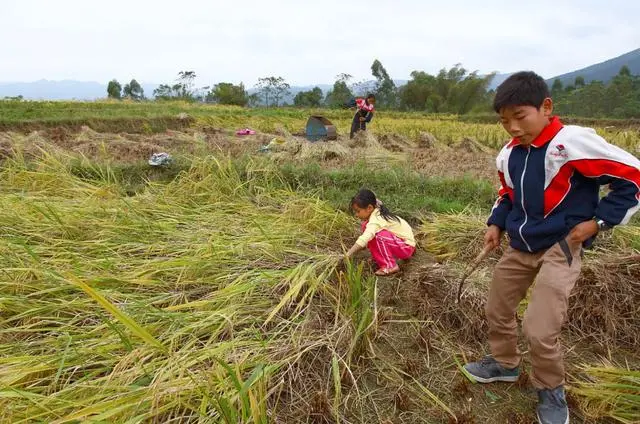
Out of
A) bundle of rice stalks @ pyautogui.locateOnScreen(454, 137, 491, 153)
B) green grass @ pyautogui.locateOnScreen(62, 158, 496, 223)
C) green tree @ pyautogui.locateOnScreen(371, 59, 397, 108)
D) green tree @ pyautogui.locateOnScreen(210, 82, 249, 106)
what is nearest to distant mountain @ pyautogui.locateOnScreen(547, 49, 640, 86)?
green tree @ pyautogui.locateOnScreen(371, 59, 397, 108)

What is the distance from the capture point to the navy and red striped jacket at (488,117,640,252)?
4.58 ft

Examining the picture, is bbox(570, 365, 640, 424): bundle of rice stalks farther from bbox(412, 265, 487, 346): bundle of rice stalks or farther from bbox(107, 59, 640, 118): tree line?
bbox(107, 59, 640, 118): tree line

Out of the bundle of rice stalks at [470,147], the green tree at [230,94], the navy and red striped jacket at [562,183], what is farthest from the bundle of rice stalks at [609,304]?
the green tree at [230,94]

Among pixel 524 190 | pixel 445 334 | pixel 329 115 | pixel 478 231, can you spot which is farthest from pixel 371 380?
pixel 329 115

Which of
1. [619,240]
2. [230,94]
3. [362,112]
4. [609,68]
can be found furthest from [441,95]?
[609,68]

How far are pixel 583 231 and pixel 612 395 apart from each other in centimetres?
69

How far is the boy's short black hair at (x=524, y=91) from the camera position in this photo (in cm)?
145

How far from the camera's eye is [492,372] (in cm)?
187

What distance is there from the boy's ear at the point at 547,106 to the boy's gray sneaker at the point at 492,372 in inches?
43.2

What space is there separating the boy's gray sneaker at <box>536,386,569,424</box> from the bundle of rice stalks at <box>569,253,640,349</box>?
0.78 meters

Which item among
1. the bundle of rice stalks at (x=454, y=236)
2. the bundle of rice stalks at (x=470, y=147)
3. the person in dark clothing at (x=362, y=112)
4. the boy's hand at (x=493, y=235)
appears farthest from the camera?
the person in dark clothing at (x=362, y=112)

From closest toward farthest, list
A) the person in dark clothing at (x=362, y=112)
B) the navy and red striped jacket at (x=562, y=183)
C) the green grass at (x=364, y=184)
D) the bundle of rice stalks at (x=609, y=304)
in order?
the navy and red striped jacket at (x=562, y=183)
the bundle of rice stalks at (x=609, y=304)
the green grass at (x=364, y=184)
the person in dark clothing at (x=362, y=112)

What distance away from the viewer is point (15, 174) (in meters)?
4.20

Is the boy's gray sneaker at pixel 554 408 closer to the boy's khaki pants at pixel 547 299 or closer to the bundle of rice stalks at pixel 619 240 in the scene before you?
the boy's khaki pants at pixel 547 299
